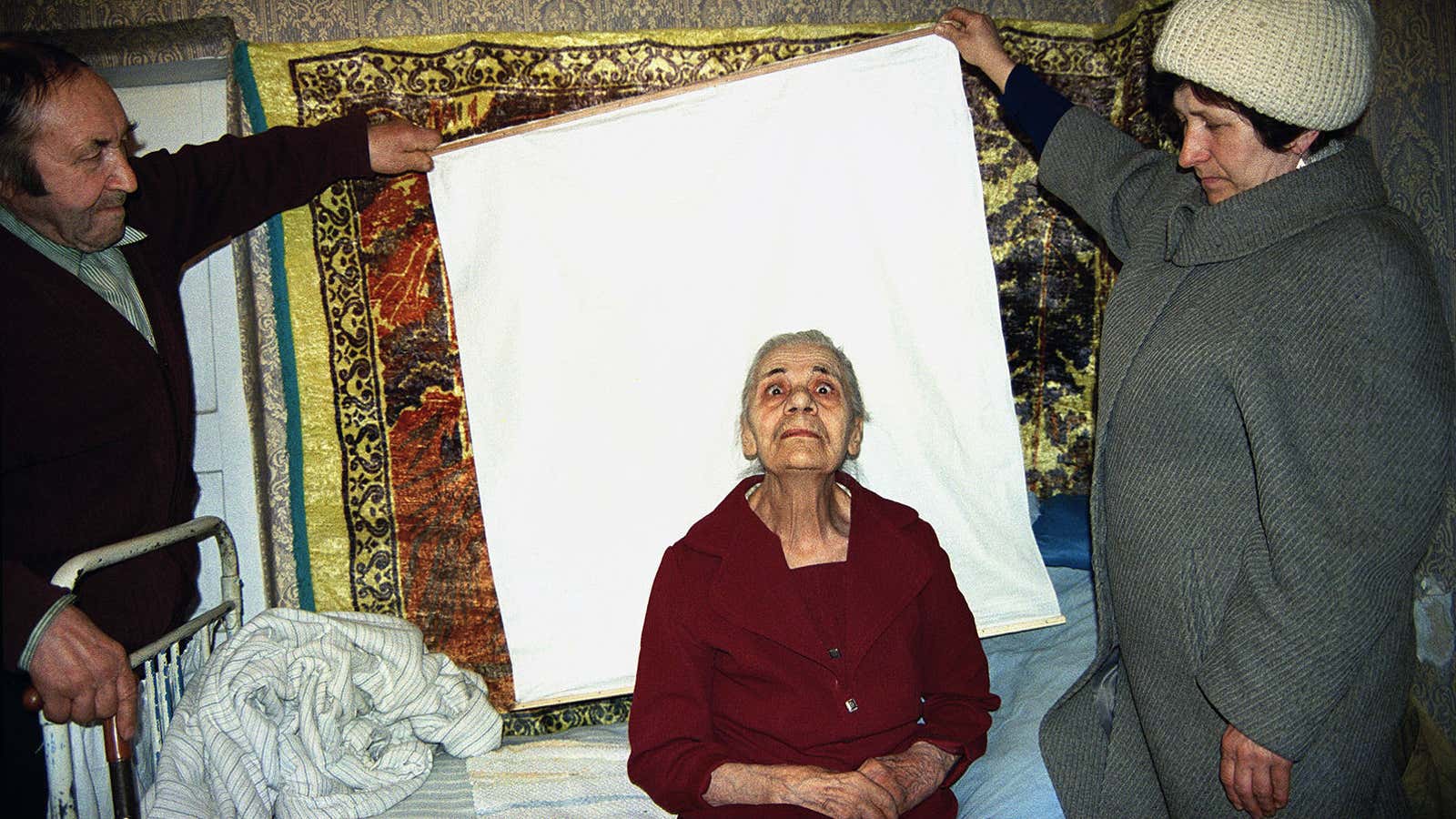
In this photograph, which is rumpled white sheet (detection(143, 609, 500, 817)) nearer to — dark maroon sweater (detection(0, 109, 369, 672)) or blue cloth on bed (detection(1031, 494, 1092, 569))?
dark maroon sweater (detection(0, 109, 369, 672))

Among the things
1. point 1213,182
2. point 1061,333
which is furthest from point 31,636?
point 1061,333

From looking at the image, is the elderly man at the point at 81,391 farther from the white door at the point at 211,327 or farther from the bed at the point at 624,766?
the bed at the point at 624,766

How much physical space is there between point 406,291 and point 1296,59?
193cm

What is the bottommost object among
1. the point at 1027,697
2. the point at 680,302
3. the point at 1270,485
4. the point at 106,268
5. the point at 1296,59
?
the point at 1027,697

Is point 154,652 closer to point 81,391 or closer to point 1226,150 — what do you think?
point 81,391

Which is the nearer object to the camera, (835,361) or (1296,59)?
(1296,59)

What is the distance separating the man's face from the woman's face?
186cm

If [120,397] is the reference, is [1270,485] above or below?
below

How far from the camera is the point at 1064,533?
2459mm

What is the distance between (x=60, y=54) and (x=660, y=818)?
1.87 meters

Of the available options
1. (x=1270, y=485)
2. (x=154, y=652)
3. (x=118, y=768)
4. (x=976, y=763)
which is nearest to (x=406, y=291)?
(x=154, y=652)

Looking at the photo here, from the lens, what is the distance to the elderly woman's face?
6.44ft

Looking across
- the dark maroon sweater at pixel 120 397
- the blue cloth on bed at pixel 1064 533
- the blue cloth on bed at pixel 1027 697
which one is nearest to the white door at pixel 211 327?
the dark maroon sweater at pixel 120 397

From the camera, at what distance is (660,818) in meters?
2.06
